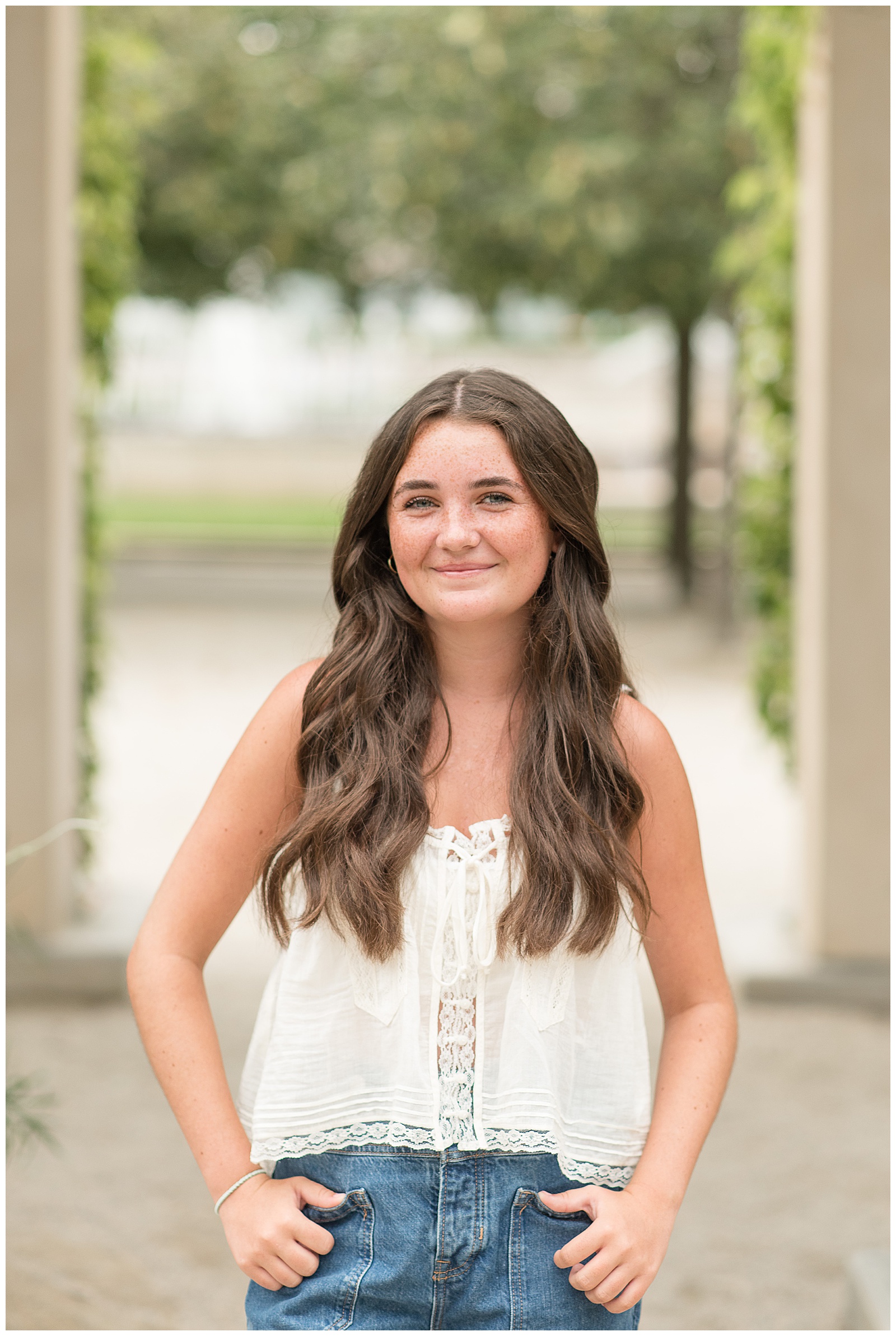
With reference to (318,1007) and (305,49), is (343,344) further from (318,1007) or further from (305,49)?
(318,1007)

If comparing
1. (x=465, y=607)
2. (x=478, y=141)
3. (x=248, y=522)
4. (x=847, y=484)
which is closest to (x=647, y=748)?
(x=465, y=607)

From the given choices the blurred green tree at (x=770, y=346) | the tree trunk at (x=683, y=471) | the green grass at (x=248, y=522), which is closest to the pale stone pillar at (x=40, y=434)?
the blurred green tree at (x=770, y=346)

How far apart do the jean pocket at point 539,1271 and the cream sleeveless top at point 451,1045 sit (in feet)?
0.17

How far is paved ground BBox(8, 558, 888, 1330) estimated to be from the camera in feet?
10.00

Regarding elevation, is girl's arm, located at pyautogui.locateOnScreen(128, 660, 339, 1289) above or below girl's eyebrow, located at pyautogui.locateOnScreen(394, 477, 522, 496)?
below

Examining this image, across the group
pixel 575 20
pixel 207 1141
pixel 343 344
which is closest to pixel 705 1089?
pixel 207 1141

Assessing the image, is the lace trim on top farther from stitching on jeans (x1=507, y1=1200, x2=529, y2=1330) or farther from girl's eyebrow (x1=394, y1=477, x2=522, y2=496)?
girl's eyebrow (x1=394, y1=477, x2=522, y2=496)

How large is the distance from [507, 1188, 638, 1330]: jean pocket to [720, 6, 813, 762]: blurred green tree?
390 cm

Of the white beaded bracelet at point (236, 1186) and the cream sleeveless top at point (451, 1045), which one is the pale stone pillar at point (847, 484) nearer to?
the cream sleeveless top at point (451, 1045)

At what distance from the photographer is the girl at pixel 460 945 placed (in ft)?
4.83

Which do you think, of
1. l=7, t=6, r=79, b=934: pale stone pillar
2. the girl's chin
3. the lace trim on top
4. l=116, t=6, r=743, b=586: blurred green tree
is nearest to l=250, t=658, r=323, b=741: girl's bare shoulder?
the girl's chin

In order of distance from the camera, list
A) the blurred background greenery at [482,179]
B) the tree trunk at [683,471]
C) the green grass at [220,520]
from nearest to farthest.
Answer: the blurred background greenery at [482,179], the tree trunk at [683,471], the green grass at [220,520]

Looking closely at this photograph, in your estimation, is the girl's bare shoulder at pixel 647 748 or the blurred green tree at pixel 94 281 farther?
the blurred green tree at pixel 94 281

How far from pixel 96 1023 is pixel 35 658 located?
1.17 meters
